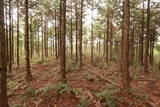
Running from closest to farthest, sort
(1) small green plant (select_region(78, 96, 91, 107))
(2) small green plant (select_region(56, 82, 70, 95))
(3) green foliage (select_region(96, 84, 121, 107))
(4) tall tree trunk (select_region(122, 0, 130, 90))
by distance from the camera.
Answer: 1. (3) green foliage (select_region(96, 84, 121, 107))
2. (1) small green plant (select_region(78, 96, 91, 107))
3. (4) tall tree trunk (select_region(122, 0, 130, 90))
4. (2) small green plant (select_region(56, 82, 70, 95))

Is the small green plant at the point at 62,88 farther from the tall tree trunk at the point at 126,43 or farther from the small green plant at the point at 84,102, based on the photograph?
the tall tree trunk at the point at 126,43

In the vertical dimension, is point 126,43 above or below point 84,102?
above

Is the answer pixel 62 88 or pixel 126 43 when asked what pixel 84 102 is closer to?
pixel 62 88

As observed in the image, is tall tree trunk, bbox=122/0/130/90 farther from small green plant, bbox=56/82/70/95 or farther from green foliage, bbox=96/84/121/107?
small green plant, bbox=56/82/70/95

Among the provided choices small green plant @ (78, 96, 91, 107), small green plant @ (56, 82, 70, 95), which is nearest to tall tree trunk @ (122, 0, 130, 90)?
small green plant @ (78, 96, 91, 107)

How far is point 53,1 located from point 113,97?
1768 centimetres

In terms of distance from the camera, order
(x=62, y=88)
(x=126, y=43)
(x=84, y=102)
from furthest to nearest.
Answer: (x=62, y=88) < (x=126, y=43) < (x=84, y=102)

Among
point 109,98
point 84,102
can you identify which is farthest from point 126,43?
point 84,102

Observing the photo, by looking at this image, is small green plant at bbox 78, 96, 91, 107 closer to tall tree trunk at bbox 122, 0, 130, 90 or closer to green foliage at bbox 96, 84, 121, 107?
green foliage at bbox 96, 84, 121, 107

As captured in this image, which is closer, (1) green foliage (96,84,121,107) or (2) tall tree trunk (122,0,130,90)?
(1) green foliage (96,84,121,107)

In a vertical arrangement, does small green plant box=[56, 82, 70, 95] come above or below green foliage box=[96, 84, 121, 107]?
above

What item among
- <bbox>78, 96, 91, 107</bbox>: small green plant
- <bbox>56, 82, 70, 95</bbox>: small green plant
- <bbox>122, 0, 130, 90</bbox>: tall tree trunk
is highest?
<bbox>122, 0, 130, 90</bbox>: tall tree trunk

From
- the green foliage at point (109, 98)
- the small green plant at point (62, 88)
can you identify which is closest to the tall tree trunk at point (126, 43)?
the green foliage at point (109, 98)

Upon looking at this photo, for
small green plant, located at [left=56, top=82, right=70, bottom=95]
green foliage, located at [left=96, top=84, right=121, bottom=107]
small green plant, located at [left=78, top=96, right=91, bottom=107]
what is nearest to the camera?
green foliage, located at [left=96, top=84, right=121, bottom=107]
